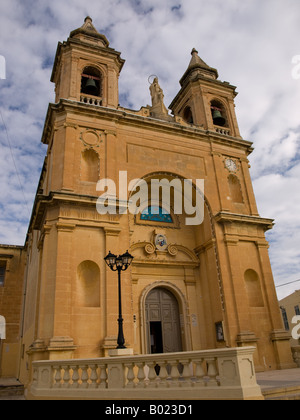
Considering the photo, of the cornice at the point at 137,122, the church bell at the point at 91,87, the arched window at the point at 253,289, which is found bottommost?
the arched window at the point at 253,289

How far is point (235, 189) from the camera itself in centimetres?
1747

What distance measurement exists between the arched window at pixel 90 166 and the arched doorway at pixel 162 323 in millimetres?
5806

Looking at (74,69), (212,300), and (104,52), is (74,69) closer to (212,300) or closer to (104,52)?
(104,52)

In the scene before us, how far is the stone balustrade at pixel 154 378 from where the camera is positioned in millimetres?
6312

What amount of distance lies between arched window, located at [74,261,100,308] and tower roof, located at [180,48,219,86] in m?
13.1

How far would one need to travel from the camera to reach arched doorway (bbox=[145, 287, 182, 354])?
46.9 feet

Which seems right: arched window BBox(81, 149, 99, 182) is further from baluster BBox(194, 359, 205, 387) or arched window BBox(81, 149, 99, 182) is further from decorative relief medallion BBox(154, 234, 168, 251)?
baluster BBox(194, 359, 205, 387)

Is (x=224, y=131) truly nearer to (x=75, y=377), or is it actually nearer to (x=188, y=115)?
(x=188, y=115)

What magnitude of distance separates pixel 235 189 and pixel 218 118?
488cm

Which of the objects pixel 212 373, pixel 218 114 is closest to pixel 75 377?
pixel 212 373

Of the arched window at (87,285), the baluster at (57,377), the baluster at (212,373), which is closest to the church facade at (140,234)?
the arched window at (87,285)

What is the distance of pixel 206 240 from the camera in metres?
15.6

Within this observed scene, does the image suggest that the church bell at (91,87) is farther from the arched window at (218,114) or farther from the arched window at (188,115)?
the arched window at (218,114)
